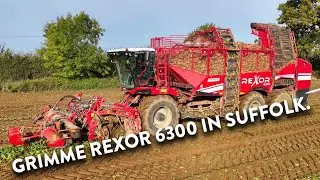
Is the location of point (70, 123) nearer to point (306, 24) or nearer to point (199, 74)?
point (199, 74)

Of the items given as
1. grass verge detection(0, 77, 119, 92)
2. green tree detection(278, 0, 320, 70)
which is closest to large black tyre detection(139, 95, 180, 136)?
grass verge detection(0, 77, 119, 92)

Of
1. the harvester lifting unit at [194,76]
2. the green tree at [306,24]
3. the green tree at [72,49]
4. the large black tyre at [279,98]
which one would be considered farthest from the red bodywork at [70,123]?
the green tree at [306,24]

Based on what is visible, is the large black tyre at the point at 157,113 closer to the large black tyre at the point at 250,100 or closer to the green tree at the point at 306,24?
the large black tyre at the point at 250,100

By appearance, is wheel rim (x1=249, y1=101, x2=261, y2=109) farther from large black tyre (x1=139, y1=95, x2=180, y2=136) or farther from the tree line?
the tree line

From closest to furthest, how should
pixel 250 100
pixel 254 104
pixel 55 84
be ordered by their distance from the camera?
pixel 250 100, pixel 254 104, pixel 55 84

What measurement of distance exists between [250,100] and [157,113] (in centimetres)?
A: 307

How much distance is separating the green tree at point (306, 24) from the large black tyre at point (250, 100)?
2249 cm

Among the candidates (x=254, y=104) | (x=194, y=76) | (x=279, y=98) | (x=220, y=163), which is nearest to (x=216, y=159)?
(x=220, y=163)

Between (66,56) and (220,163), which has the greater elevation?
(66,56)

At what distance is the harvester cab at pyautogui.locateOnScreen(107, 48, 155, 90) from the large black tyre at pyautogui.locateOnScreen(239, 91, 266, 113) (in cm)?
270

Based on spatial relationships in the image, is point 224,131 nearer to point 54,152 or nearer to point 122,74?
point 122,74

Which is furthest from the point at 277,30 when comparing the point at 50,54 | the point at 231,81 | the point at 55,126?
the point at 50,54

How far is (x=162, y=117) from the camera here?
9.46m

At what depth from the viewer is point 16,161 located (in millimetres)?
7207
